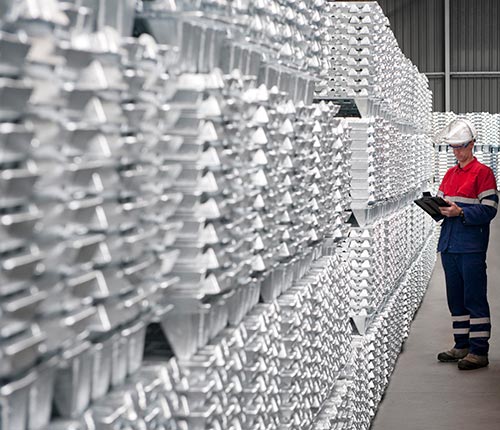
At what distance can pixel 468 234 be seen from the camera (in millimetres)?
7254

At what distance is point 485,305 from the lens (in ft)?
24.4

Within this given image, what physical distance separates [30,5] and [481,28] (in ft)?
88.7

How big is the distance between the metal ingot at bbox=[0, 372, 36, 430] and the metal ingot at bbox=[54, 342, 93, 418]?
0.49ft

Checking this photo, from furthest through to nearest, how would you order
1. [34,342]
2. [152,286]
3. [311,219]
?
[311,219] < [152,286] < [34,342]

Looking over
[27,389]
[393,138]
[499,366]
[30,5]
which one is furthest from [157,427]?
[499,366]

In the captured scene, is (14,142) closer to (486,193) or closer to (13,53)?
(13,53)

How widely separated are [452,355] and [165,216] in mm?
6527

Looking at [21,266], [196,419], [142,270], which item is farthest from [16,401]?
[196,419]

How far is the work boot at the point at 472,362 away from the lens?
24.6 ft

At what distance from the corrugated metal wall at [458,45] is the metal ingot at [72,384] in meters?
26.5

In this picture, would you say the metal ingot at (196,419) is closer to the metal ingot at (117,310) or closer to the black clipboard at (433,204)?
the metal ingot at (117,310)

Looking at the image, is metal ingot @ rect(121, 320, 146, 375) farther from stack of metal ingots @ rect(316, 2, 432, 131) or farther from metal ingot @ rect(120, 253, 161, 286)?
stack of metal ingots @ rect(316, 2, 432, 131)

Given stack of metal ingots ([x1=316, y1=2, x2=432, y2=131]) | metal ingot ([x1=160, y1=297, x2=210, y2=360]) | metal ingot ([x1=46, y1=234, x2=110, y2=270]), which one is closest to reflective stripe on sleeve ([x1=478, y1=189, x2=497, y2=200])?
stack of metal ingots ([x1=316, y1=2, x2=432, y2=131])

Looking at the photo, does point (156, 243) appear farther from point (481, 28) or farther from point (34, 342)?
point (481, 28)
